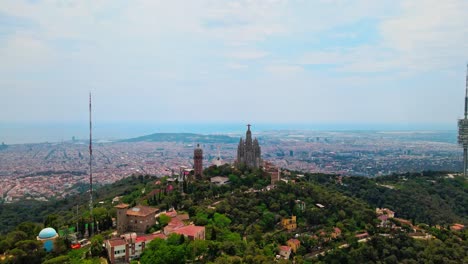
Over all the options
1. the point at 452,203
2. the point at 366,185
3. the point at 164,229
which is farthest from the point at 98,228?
the point at 452,203

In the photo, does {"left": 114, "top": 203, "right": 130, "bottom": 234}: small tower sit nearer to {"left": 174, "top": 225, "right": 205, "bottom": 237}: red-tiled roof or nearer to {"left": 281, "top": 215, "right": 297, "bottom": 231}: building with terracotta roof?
{"left": 174, "top": 225, "right": 205, "bottom": 237}: red-tiled roof

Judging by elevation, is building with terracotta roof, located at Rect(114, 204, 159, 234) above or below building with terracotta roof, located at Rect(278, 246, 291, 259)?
above

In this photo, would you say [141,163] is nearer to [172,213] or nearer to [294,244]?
[172,213]

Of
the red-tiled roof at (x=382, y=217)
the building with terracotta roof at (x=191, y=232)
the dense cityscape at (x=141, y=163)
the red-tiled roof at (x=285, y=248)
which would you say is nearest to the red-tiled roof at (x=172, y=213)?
the building with terracotta roof at (x=191, y=232)

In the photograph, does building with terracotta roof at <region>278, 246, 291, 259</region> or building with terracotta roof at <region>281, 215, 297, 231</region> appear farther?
building with terracotta roof at <region>281, 215, 297, 231</region>

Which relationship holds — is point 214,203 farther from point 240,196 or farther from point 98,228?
point 98,228

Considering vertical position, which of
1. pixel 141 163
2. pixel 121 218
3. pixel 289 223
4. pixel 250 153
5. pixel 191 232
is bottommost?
pixel 141 163

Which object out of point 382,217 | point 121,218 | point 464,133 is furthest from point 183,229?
point 464,133

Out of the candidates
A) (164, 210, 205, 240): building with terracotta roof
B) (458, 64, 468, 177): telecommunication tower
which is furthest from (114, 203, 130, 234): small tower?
(458, 64, 468, 177): telecommunication tower
